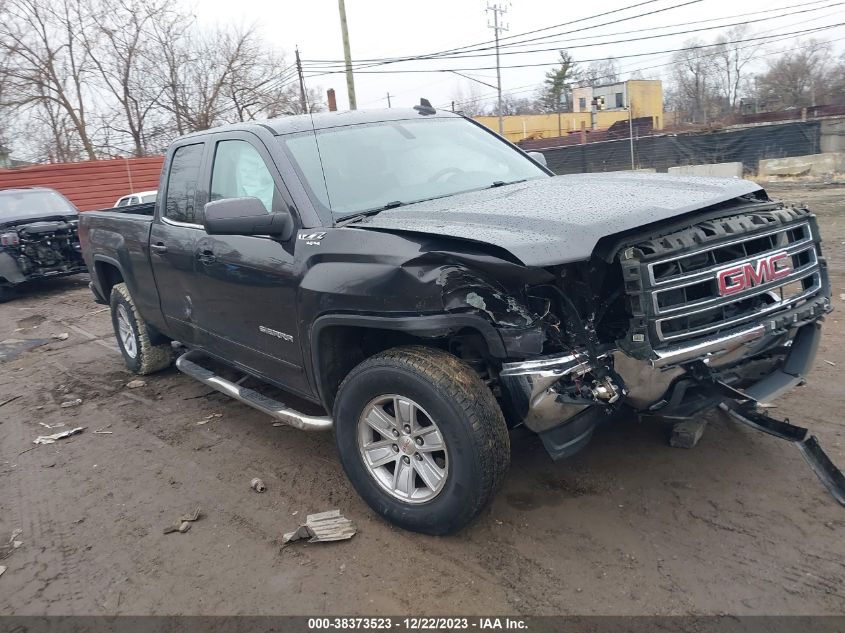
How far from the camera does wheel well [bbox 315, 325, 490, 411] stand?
316 centimetres

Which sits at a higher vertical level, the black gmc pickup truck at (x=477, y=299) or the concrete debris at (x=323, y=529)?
the black gmc pickup truck at (x=477, y=299)

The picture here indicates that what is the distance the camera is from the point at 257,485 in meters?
3.73

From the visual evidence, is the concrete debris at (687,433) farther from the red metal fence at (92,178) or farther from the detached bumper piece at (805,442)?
the red metal fence at (92,178)

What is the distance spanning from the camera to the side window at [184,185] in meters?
4.34

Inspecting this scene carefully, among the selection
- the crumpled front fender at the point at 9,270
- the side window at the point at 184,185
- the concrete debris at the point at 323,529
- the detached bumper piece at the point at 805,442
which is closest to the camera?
the detached bumper piece at the point at 805,442

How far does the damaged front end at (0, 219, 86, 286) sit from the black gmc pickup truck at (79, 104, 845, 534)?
324 inches

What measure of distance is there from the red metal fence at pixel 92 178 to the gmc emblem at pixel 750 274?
20.2 meters

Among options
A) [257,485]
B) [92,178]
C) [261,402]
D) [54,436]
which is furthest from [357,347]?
[92,178]

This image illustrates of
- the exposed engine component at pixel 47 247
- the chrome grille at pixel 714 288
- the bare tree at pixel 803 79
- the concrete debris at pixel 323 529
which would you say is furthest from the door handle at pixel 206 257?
the bare tree at pixel 803 79

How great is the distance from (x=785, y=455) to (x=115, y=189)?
2110 cm

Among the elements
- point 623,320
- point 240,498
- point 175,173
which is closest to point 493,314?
point 623,320

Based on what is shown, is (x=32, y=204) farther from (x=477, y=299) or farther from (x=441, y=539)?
(x=477, y=299)

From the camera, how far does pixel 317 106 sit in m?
34.2

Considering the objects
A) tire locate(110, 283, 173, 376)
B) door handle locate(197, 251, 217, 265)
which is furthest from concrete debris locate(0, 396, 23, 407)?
door handle locate(197, 251, 217, 265)
